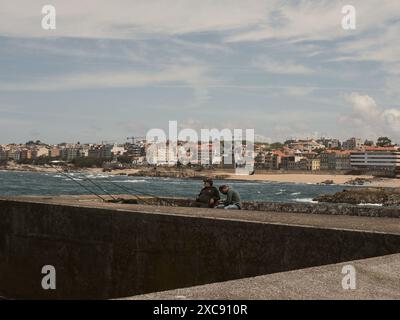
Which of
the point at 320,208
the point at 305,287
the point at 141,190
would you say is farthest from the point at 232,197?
the point at 141,190

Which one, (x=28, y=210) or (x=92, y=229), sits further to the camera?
(x=28, y=210)

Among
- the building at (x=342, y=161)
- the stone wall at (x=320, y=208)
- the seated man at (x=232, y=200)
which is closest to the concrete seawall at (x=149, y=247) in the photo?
the seated man at (x=232, y=200)

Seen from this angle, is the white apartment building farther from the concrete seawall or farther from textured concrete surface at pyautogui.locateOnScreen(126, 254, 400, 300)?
textured concrete surface at pyautogui.locateOnScreen(126, 254, 400, 300)

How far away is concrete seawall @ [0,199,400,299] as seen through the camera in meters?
5.22

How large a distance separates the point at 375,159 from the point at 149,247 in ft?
546

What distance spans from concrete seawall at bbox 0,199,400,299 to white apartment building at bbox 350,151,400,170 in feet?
533

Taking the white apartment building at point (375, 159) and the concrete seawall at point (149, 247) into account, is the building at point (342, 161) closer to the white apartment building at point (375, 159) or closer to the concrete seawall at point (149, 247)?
the white apartment building at point (375, 159)

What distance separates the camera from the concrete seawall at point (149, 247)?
5.22 meters

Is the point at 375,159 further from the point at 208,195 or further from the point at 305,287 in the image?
the point at 305,287

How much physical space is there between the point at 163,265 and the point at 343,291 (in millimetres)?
3338

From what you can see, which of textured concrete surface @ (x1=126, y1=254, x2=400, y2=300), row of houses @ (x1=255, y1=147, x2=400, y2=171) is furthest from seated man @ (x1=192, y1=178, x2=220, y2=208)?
row of houses @ (x1=255, y1=147, x2=400, y2=171)

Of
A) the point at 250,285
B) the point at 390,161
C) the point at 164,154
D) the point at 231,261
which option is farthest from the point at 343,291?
the point at 164,154
